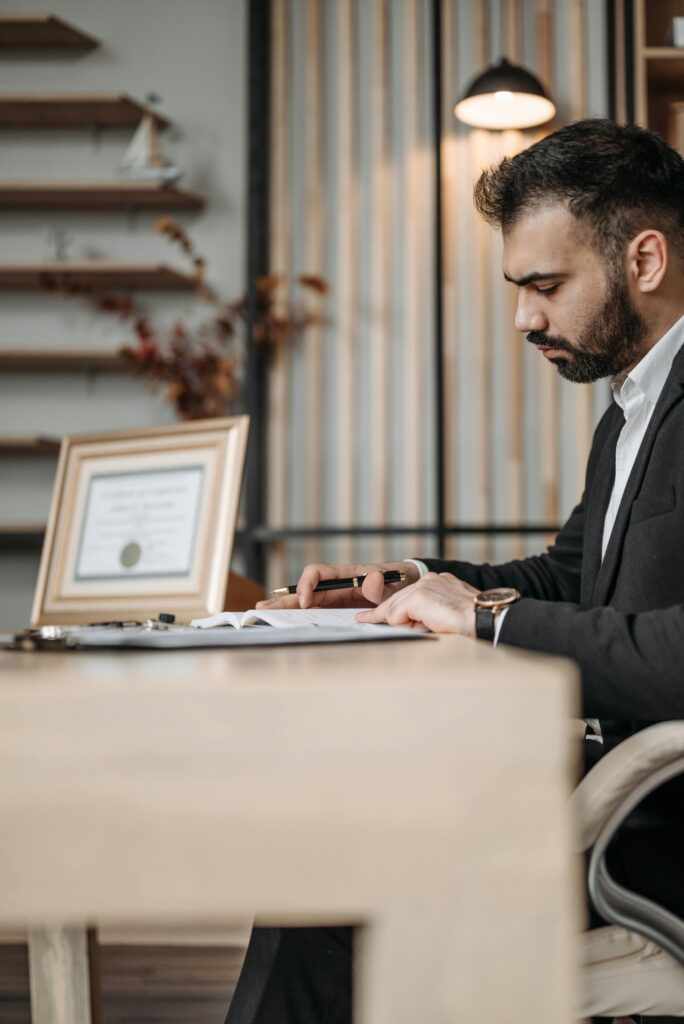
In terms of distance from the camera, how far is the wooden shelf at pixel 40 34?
3.98 m

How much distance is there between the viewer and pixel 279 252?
4051mm

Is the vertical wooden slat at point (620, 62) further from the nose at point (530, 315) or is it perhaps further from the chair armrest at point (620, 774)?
the chair armrest at point (620, 774)

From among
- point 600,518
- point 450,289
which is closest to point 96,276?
point 450,289

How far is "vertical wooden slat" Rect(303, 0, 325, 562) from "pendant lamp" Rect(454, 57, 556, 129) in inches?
22.9

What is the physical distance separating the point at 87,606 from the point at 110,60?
118 inches

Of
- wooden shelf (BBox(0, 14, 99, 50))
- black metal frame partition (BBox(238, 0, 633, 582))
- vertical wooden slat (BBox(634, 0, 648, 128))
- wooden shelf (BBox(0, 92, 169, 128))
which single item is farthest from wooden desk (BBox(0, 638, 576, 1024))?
wooden shelf (BBox(0, 14, 99, 50))

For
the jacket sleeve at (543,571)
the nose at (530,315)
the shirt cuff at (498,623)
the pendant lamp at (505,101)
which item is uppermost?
the pendant lamp at (505,101)

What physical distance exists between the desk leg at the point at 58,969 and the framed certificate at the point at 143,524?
2.34ft

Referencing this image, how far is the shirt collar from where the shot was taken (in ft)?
5.34

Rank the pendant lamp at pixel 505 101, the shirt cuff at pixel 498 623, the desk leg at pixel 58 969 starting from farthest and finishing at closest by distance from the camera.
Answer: the pendant lamp at pixel 505 101 < the desk leg at pixel 58 969 < the shirt cuff at pixel 498 623

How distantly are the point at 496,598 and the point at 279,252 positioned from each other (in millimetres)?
3108

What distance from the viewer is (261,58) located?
400cm

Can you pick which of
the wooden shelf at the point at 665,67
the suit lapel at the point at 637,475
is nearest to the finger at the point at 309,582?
the suit lapel at the point at 637,475

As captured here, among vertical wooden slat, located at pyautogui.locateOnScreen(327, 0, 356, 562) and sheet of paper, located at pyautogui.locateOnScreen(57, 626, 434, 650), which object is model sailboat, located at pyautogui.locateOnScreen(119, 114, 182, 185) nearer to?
vertical wooden slat, located at pyautogui.locateOnScreen(327, 0, 356, 562)
